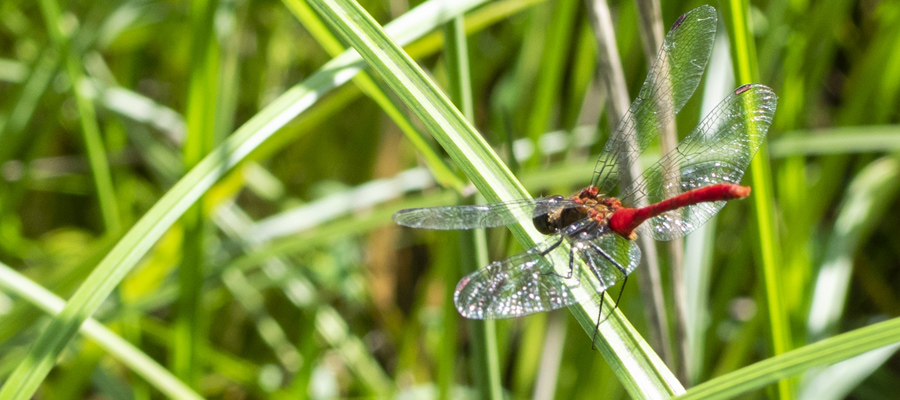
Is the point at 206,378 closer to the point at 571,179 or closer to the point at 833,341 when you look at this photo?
the point at 571,179

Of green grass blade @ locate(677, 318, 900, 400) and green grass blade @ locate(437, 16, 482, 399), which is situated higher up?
green grass blade @ locate(437, 16, 482, 399)

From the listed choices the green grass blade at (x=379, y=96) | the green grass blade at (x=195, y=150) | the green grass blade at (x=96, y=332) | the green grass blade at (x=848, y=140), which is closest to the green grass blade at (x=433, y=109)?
the green grass blade at (x=379, y=96)

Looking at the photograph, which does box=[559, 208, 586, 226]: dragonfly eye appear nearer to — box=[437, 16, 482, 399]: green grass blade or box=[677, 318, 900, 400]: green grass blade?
box=[437, 16, 482, 399]: green grass blade

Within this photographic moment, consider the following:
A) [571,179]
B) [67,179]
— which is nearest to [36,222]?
[67,179]

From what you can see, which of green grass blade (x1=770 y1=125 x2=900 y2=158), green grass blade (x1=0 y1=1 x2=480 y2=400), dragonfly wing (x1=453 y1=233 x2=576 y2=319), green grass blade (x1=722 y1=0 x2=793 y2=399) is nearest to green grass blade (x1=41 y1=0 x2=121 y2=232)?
green grass blade (x1=0 y1=1 x2=480 y2=400)

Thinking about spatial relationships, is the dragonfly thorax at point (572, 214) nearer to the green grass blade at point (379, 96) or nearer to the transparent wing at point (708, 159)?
the transparent wing at point (708, 159)
